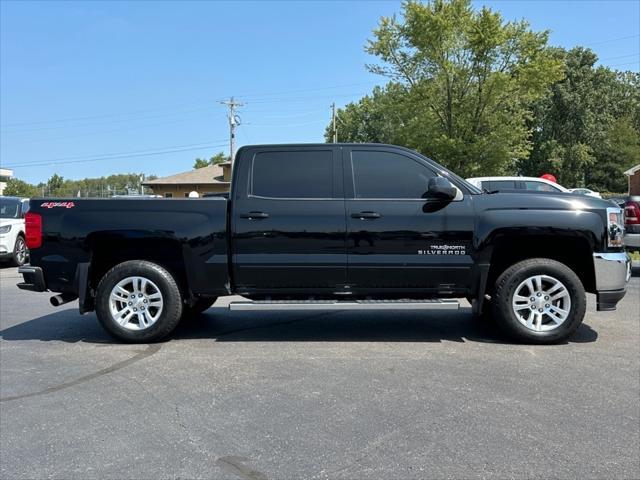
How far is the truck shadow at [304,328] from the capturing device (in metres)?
6.20

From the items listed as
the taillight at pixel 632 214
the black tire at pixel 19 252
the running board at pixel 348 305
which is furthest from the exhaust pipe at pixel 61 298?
the taillight at pixel 632 214

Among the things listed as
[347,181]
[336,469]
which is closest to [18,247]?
[347,181]

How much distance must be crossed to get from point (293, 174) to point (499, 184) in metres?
8.59

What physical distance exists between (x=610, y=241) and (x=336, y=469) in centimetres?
400

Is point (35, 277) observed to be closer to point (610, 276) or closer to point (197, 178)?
point (610, 276)

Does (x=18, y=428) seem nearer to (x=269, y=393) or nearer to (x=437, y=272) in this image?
(x=269, y=393)

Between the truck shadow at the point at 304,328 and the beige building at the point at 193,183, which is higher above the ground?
the beige building at the point at 193,183

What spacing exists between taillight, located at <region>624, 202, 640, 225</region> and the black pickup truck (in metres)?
5.41

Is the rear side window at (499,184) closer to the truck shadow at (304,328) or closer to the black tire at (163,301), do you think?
the truck shadow at (304,328)

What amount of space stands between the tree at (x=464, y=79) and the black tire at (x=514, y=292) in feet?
71.3

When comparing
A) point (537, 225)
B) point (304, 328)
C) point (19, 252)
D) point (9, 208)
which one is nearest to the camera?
point (537, 225)

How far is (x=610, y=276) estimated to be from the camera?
572cm

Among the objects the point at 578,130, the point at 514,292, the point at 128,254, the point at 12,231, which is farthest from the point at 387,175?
the point at 578,130

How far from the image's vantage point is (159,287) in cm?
587
